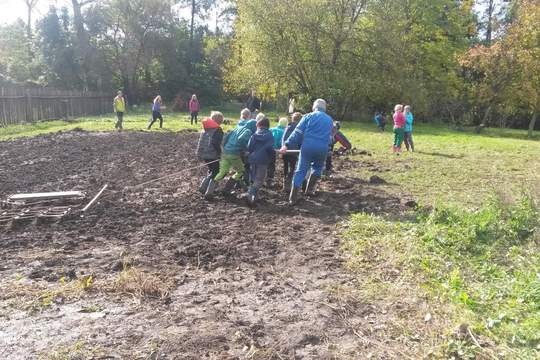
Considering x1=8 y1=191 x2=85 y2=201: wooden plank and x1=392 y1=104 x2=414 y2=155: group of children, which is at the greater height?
x1=392 y1=104 x2=414 y2=155: group of children

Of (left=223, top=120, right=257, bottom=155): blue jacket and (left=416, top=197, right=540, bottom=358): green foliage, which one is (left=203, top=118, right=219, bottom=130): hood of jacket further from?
(left=416, top=197, right=540, bottom=358): green foliage

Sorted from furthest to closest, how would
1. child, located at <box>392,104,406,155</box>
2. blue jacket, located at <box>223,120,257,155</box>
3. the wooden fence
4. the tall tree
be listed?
the tall tree
the wooden fence
child, located at <box>392,104,406,155</box>
blue jacket, located at <box>223,120,257,155</box>

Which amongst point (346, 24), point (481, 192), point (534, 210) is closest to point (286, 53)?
point (346, 24)

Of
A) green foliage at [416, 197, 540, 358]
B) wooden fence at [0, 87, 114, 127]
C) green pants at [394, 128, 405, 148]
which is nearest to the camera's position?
green foliage at [416, 197, 540, 358]

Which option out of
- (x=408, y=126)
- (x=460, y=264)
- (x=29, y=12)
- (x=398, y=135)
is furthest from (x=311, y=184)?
(x=29, y=12)

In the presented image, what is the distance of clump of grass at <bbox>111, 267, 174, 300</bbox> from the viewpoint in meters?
4.99

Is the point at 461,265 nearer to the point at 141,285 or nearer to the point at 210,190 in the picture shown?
the point at 141,285

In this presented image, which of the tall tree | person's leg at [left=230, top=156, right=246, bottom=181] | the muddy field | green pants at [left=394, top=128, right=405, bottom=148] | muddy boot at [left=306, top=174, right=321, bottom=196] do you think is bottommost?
the muddy field

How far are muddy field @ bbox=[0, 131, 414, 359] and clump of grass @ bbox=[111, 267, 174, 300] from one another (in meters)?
A: 0.01

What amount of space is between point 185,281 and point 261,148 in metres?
4.06

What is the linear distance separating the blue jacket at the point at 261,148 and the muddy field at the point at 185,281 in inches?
33.2

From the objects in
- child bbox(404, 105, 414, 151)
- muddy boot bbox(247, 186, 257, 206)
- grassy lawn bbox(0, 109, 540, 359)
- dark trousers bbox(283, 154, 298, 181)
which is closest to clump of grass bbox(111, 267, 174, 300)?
grassy lawn bbox(0, 109, 540, 359)

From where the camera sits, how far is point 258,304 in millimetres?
4840

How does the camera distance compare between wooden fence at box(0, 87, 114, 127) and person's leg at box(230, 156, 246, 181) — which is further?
wooden fence at box(0, 87, 114, 127)
